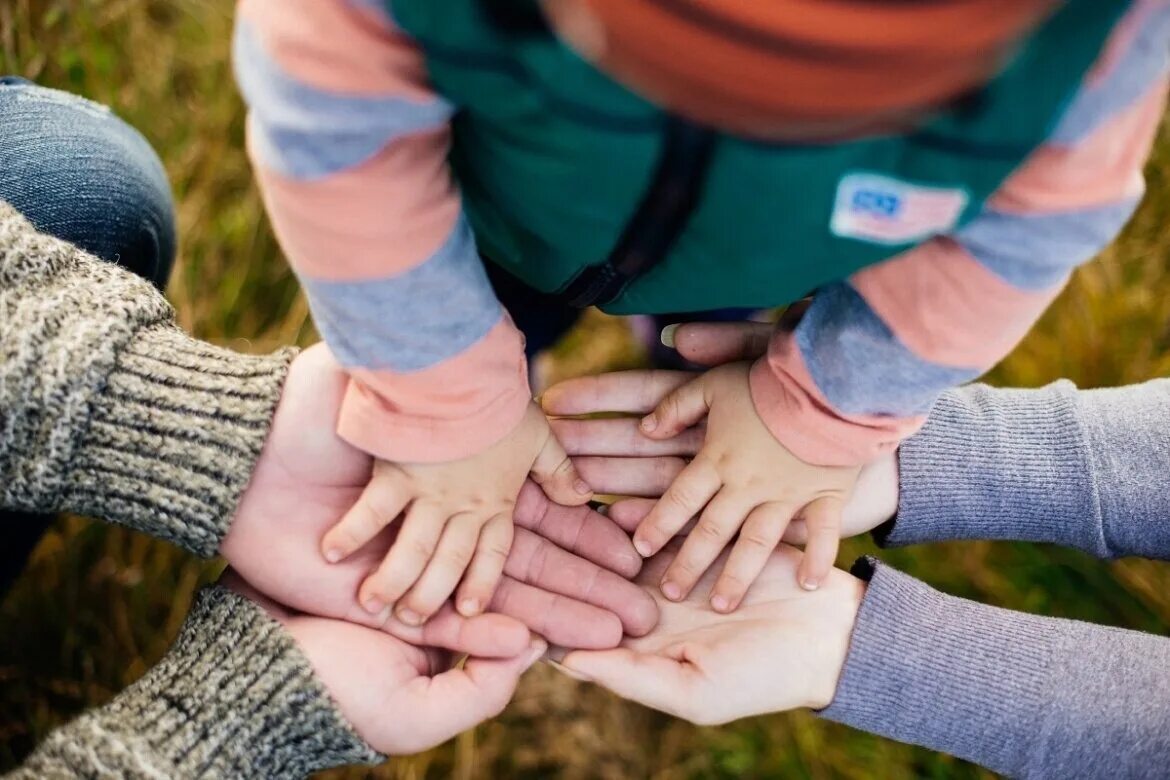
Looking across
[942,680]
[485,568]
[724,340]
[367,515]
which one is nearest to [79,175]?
[367,515]

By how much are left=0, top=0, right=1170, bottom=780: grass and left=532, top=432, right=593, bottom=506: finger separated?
48 cm

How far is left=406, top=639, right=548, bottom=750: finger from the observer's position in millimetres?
872

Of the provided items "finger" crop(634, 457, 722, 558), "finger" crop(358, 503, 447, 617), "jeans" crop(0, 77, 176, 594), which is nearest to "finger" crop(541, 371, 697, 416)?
"finger" crop(634, 457, 722, 558)

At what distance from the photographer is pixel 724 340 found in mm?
1002

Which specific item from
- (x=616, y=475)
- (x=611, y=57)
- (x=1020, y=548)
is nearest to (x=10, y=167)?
(x=616, y=475)

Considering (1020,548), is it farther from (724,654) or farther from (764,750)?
(724,654)

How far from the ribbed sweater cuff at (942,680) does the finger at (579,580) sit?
0.21 meters

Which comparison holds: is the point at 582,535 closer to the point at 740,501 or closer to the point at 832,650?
the point at 740,501

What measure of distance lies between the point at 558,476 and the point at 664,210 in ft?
1.22

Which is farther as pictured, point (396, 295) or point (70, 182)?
point (70, 182)

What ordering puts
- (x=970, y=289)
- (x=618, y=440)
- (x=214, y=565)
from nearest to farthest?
(x=970, y=289) → (x=618, y=440) → (x=214, y=565)

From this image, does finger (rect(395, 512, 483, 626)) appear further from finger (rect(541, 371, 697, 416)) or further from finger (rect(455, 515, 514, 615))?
finger (rect(541, 371, 697, 416))

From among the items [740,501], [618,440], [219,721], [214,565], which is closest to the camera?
[219,721]

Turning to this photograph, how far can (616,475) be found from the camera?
1024mm
